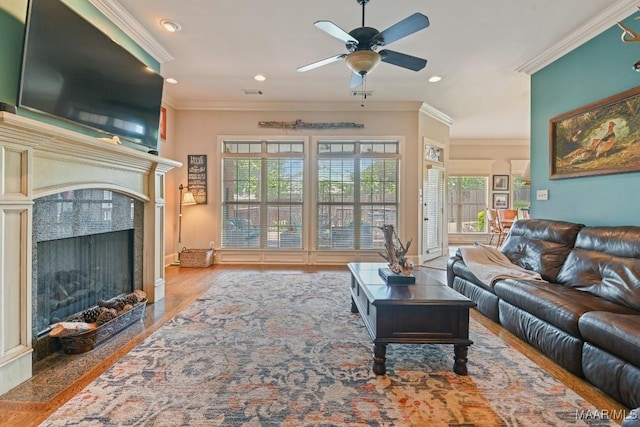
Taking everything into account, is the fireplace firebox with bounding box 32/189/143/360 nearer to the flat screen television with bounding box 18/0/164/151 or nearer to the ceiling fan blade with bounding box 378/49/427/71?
the flat screen television with bounding box 18/0/164/151

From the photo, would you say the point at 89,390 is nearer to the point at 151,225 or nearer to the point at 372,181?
the point at 151,225

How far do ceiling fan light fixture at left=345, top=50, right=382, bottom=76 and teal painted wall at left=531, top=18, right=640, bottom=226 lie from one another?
94.4 inches

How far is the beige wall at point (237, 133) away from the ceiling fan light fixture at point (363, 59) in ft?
10.4

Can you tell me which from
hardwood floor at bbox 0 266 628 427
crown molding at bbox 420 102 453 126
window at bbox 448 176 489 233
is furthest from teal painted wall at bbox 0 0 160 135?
window at bbox 448 176 489 233

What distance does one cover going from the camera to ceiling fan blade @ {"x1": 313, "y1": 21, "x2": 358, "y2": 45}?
2.33 metres

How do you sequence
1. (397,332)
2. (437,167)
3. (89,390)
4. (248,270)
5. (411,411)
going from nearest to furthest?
1. (411,411)
2. (89,390)
3. (397,332)
4. (248,270)
5. (437,167)

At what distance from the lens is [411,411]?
1694mm

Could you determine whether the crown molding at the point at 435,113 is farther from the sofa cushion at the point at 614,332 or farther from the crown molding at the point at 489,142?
the sofa cushion at the point at 614,332

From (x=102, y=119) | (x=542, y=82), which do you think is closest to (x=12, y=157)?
(x=102, y=119)

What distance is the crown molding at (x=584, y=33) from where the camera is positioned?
2.85 metres

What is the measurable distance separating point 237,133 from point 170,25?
8.75ft

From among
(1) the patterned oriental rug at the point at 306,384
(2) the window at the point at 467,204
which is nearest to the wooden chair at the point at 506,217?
(2) the window at the point at 467,204

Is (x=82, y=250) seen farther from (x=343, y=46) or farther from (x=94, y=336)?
(x=343, y=46)

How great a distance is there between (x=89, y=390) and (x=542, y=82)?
5.48 metres
